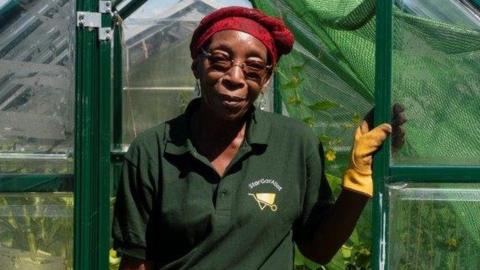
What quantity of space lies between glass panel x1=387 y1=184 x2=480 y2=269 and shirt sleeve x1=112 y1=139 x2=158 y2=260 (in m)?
0.86

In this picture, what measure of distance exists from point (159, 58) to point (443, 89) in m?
1.81

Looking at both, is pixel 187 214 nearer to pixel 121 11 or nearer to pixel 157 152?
pixel 157 152

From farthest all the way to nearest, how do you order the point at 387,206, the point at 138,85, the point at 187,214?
1. the point at 138,85
2. the point at 387,206
3. the point at 187,214

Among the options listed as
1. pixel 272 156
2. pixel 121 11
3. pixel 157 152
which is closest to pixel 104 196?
pixel 157 152

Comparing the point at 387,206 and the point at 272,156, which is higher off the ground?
the point at 272,156

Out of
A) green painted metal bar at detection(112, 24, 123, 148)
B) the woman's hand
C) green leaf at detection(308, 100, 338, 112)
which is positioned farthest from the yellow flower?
green painted metal bar at detection(112, 24, 123, 148)

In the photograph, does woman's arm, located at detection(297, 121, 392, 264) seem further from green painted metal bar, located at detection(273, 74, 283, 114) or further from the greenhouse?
green painted metal bar, located at detection(273, 74, 283, 114)

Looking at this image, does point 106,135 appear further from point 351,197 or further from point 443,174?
point 443,174

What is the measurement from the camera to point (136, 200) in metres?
2.98

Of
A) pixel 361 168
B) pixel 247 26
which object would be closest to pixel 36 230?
pixel 247 26

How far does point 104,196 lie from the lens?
131 inches

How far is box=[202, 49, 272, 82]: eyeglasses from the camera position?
2953 millimetres

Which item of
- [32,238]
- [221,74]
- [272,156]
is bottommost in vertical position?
[32,238]

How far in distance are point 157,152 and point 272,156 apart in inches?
14.0
